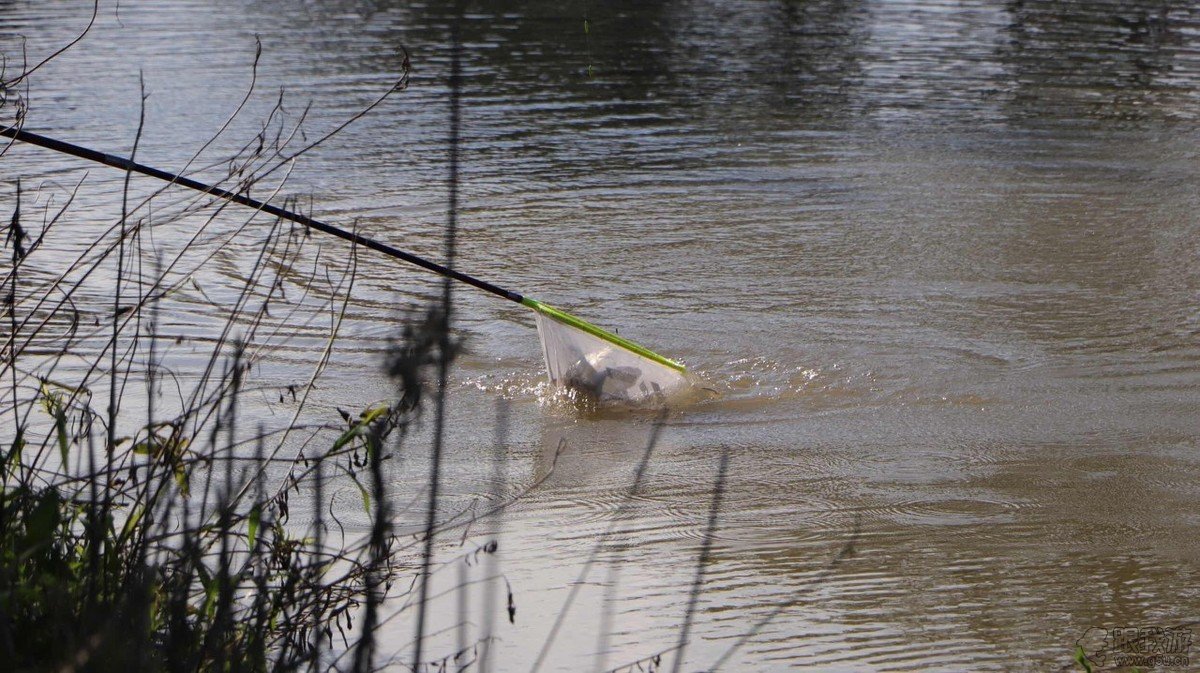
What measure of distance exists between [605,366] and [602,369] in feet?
0.06

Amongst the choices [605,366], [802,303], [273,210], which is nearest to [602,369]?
[605,366]

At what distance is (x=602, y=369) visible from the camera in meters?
5.50

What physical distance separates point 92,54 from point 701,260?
366 inches

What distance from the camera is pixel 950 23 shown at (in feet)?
58.7

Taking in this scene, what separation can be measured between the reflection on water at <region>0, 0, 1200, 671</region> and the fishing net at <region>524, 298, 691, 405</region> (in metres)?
0.15

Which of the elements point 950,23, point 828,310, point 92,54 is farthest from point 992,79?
point 92,54

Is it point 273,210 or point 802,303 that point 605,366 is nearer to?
point 802,303

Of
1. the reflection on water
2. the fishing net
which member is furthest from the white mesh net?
the reflection on water

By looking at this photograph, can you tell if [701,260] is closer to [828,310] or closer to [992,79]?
[828,310]

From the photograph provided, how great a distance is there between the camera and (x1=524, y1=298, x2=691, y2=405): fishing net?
5.49 m

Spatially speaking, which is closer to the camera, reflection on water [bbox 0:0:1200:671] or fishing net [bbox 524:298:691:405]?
reflection on water [bbox 0:0:1200:671]

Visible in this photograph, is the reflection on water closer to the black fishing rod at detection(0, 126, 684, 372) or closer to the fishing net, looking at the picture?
the fishing net

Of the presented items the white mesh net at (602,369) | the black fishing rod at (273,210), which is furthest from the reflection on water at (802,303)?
the black fishing rod at (273,210)

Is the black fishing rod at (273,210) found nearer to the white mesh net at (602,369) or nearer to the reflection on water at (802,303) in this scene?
the white mesh net at (602,369)
